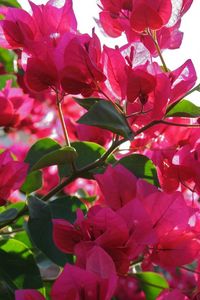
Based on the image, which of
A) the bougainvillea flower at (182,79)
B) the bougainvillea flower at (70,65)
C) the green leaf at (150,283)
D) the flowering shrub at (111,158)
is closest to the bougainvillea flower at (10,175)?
the flowering shrub at (111,158)

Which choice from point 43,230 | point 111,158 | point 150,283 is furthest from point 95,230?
point 150,283

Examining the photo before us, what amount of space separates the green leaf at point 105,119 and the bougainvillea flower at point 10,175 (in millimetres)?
129

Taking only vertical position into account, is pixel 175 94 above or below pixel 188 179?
above

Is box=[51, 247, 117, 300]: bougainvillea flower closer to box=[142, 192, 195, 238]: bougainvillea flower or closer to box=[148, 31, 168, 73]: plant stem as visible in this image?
box=[142, 192, 195, 238]: bougainvillea flower

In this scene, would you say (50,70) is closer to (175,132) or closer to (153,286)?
(175,132)

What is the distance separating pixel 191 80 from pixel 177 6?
0.43 feet

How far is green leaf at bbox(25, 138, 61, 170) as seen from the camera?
89 cm

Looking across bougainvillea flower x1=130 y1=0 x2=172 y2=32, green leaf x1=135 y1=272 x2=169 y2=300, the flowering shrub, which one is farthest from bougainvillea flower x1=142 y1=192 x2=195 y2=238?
green leaf x1=135 y1=272 x2=169 y2=300

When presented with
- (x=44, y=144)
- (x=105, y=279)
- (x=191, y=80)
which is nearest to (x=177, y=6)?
(x=191, y=80)

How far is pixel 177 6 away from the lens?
789 millimetres

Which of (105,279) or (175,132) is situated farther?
(175,132)

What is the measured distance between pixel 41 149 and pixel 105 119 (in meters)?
0.22

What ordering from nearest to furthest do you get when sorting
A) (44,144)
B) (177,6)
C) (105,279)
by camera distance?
(105,279), (177,6), (44,144)

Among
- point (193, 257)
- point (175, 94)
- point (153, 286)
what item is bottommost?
point (153, 286)
